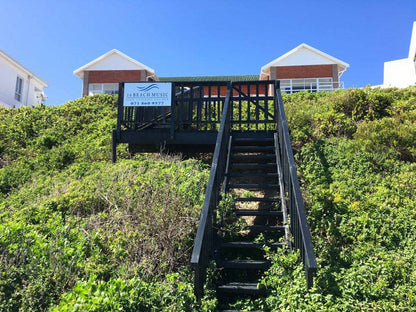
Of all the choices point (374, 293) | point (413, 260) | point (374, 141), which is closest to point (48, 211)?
point (374, 293)

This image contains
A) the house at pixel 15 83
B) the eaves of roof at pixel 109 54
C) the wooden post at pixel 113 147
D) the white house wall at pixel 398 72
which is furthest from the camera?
the white house wall at pixel 398 72

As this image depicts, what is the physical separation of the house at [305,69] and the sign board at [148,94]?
18.8 meters

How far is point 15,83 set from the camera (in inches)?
971

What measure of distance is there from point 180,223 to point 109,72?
25.0 meters

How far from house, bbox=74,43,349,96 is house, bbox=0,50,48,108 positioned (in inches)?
147

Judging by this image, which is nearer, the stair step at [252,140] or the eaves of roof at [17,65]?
the stair step at [252,140]

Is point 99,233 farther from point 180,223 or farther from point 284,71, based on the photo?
point 284,71

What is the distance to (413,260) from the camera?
4.25 meters

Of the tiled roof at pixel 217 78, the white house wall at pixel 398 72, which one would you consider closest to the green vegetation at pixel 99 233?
the tiled roof at pixel 217 78

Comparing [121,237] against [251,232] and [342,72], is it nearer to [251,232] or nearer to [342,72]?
[251,232]

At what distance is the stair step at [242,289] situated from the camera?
13.0ft

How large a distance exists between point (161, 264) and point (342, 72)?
26973 mm

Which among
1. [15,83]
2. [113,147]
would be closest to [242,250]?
[113,147]

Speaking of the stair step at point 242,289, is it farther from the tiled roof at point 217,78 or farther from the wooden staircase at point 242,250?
the tiled roof at point 217,78
